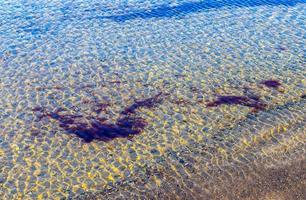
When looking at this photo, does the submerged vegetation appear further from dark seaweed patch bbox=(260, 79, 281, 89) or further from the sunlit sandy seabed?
dark seaweed patch bbox=(260, 79, 281, 89)

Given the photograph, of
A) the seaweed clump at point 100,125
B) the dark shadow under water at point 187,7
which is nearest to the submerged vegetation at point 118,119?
the seaweed clump at point 100,125

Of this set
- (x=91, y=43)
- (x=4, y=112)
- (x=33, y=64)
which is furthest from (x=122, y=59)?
(x=4, y=112)

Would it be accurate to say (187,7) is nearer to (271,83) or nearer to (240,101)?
(271,83)

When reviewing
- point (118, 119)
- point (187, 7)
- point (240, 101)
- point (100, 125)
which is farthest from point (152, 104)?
point (187, 7)

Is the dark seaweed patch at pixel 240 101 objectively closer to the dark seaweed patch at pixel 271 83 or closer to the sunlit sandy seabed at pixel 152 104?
the sunlit sandy seabed at pixel 152 104

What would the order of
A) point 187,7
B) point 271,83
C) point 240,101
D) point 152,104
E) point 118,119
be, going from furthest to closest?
point 187,7 < point 271,83 < point 240,101 < point 152,104 < point 118,119

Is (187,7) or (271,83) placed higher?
(271,83)
